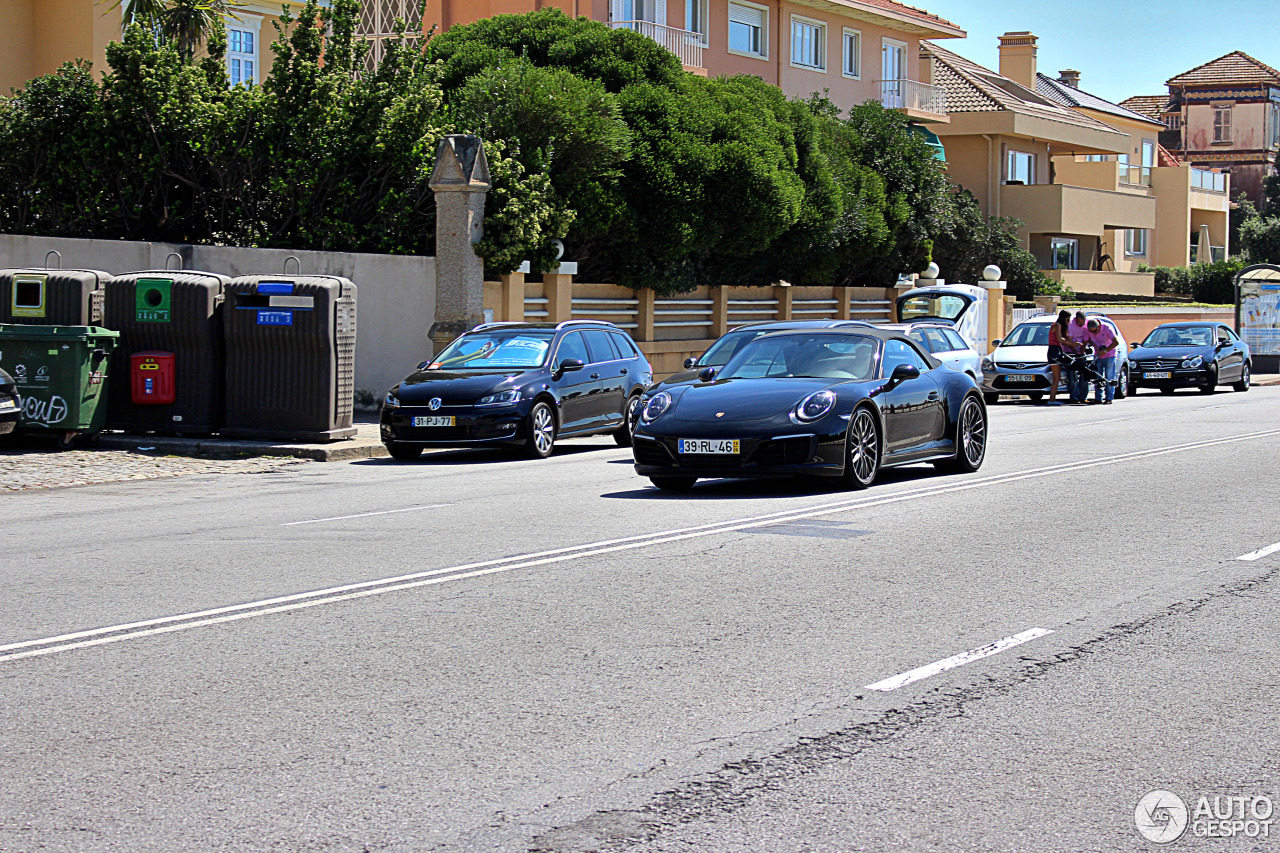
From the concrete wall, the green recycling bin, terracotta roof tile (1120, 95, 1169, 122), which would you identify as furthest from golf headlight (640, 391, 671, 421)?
terracotta roof tile (1120, 95, 1169, 122)

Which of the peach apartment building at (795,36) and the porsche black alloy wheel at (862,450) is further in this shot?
the peach apartment building at (795,36)

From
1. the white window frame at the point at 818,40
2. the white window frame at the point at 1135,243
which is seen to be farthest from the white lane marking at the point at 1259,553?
the white window frame at the point at 1135,243

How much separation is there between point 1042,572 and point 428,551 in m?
3.73

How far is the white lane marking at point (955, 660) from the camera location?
598 centimetres

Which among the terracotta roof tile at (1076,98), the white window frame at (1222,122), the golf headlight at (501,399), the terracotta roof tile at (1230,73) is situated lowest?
the golf headlight at (501,399)

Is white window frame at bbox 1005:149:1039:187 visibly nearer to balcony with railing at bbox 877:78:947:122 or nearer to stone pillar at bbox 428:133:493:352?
balcony with railing at bbox 877:78:947:122

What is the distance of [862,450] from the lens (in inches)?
488

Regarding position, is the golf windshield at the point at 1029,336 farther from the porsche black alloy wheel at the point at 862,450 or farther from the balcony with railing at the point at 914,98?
the porsche black alloy wheel at the point at 862,450

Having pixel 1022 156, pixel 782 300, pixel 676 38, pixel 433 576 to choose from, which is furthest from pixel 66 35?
pixel 1022 156

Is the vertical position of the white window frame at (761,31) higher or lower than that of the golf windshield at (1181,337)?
higher

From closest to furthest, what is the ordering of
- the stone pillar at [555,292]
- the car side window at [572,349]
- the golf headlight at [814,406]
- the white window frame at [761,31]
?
the golf headlight at [814,406]
the car side window at [572,349]
the stone pillar at [555,292]
the white window frame at [761,31]

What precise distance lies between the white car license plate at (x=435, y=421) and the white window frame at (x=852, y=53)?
3001 cm

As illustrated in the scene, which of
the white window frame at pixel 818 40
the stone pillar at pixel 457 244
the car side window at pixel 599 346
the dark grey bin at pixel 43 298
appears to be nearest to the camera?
the dark grey bin at pixel 43 298

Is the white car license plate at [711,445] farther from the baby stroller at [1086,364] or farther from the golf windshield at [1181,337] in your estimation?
the golf windshield at [1181,337]
